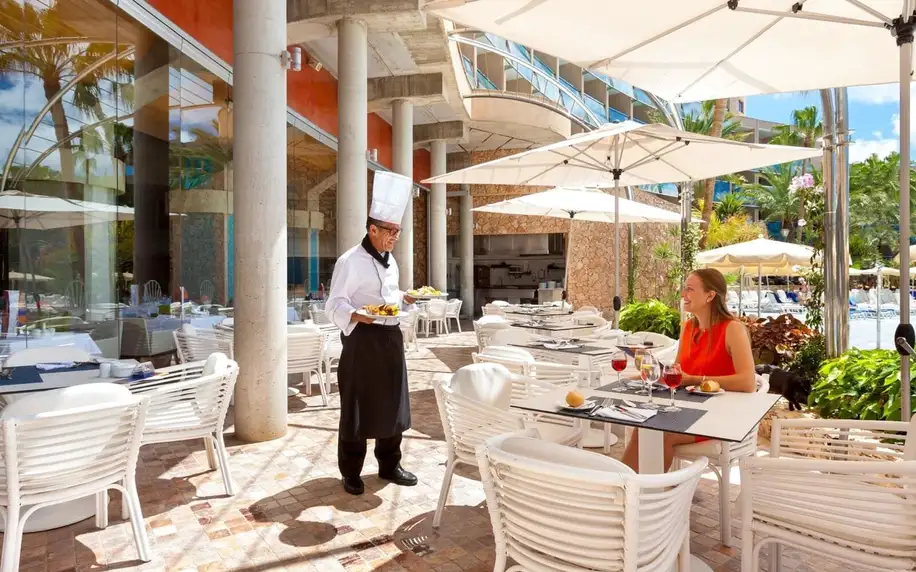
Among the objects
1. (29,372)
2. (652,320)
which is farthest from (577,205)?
(29,372)

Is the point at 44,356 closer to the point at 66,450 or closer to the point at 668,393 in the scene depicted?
the point at 66,450

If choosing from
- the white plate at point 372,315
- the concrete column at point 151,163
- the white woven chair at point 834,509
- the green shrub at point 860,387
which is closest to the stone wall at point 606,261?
the green shrub at point 860,387

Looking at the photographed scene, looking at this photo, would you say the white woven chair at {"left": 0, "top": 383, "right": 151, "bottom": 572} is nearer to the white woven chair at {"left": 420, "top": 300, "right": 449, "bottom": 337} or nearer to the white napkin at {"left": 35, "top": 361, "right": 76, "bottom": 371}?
the white napkin at {"left": 35, "top": 361, "right": 76, "bottom": 371}

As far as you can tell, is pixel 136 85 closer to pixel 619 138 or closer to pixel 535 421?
pixel 619 138

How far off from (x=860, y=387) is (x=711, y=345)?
1.65 metres

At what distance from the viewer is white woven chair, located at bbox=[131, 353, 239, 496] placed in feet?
11.4

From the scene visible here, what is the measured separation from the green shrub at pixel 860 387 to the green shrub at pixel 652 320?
12.8 ft

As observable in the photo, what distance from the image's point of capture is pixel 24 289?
208 inches

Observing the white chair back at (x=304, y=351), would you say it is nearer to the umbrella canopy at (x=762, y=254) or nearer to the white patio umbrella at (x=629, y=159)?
the white patio umbrella at (x=629, y=159)

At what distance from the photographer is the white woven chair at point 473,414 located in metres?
3.00

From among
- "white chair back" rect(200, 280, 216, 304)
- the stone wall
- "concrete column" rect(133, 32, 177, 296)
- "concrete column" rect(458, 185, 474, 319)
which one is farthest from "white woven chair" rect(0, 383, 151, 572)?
"concrete column" rect(458, 185, 474, 319)

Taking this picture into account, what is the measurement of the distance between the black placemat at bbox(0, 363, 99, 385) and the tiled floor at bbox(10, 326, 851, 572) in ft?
2.77

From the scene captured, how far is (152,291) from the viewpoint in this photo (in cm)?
687

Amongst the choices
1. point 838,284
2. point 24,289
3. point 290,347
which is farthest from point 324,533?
point 838,284
